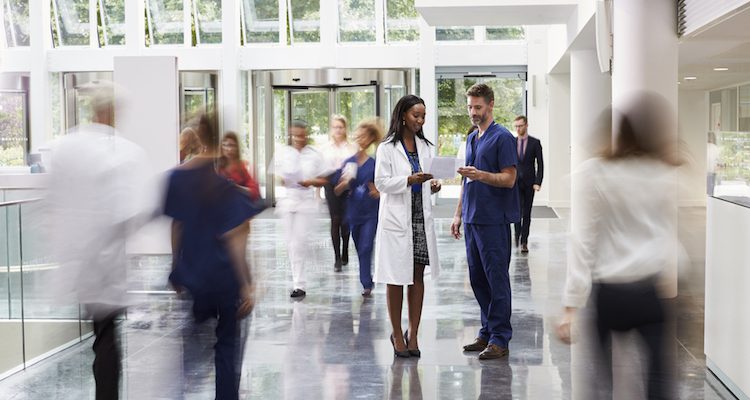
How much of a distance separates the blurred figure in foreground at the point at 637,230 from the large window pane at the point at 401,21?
19291 mm

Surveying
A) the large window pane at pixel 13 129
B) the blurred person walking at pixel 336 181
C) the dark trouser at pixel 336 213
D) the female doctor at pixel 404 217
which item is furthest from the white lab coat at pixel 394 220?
the large window pane at pixel 13 129

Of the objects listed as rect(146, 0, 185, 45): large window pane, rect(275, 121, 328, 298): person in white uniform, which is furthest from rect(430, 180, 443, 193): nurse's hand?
rect(146, 0, 185, 45): large window pane

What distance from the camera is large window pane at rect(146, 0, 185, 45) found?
24.0m

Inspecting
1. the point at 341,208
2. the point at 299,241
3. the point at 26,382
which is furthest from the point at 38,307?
the point at 341,208

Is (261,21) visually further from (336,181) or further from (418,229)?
(418,229)

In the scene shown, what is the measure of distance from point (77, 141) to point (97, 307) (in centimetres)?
78

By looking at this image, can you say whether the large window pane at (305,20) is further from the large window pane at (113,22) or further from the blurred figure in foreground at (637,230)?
the blurred figure in foreground at (637,230)

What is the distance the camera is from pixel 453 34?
22.8 m

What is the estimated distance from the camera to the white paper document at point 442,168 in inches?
256

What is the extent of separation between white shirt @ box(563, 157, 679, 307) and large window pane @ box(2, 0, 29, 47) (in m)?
22.9

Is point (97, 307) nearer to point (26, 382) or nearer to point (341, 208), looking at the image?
point (26, 382)

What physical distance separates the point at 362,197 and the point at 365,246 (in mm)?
517

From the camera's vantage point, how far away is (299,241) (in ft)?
31.5

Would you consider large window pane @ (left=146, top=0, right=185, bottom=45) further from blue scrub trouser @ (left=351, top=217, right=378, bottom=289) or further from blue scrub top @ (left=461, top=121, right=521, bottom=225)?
blue scrub top @ (left=461, top=121, right=521, bottom=225)
